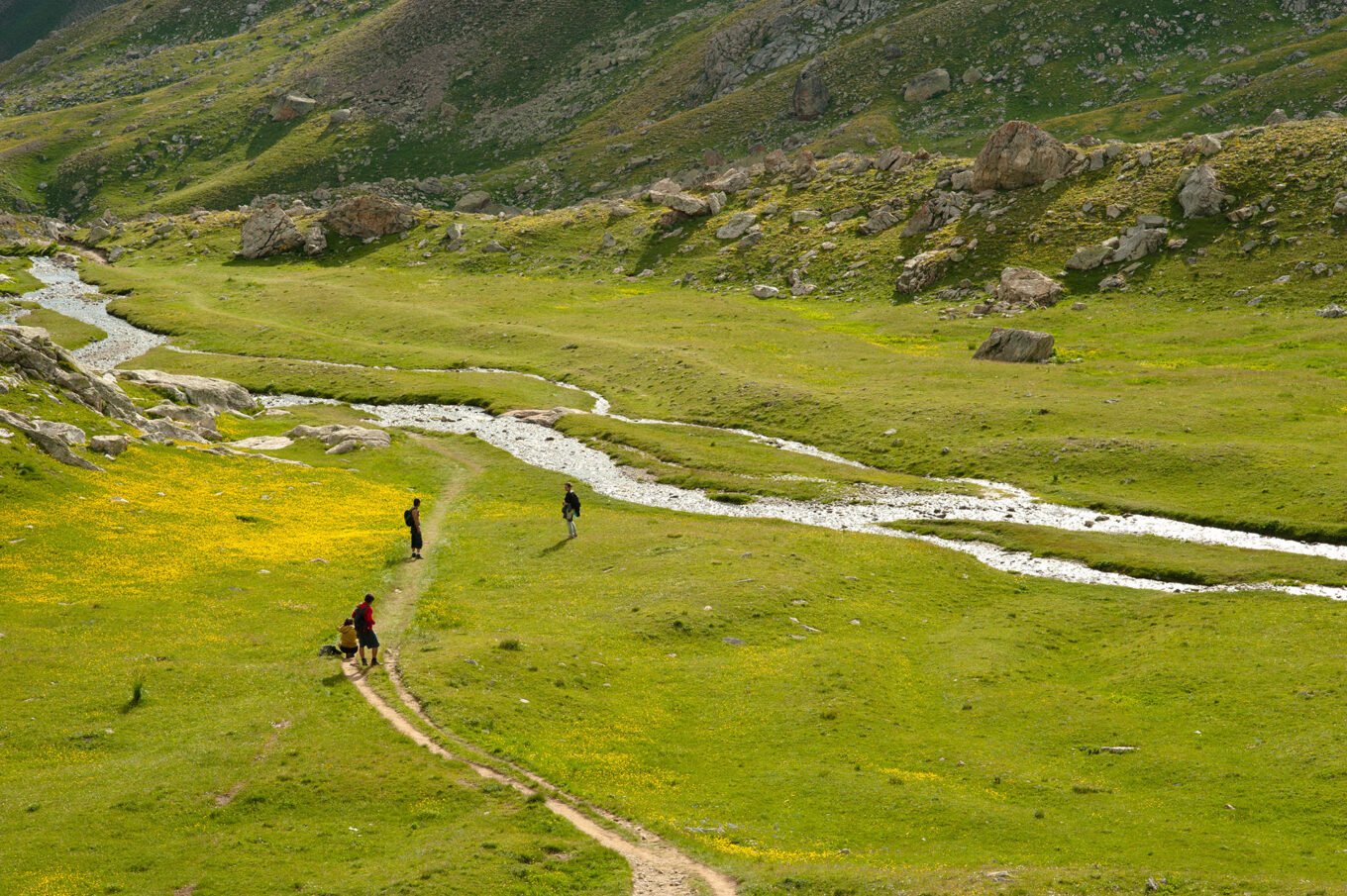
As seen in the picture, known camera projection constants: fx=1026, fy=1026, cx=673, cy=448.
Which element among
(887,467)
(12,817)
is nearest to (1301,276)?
(887,467)

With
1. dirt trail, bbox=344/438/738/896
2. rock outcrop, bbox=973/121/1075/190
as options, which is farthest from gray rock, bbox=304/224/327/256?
dirt trail, bbox=344/438/738/896

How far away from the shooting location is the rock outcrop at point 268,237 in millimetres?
174375

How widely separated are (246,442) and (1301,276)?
331 ft

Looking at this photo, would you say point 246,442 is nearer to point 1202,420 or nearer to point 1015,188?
point 1202,420

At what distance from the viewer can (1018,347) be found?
96.6 metres

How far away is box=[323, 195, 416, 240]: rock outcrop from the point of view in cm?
17525

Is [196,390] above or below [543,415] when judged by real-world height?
above

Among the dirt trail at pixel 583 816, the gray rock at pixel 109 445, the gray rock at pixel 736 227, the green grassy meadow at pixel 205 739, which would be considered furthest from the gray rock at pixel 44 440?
the gray rock at pixel 736 227

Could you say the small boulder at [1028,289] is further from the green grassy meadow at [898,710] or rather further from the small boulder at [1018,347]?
the green grassy meadow at [898,710]

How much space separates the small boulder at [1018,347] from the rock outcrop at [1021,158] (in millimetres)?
42211

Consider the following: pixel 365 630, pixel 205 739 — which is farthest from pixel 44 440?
pixel 205 739

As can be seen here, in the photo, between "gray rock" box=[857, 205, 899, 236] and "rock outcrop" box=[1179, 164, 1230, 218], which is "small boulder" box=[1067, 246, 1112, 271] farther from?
→ "gray rock" box=[857, 205, 899, 236]

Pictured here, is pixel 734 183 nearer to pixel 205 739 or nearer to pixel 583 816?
pixel 205 739

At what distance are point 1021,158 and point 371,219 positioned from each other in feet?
347
